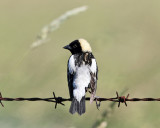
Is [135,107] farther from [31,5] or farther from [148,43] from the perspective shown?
[31,5]

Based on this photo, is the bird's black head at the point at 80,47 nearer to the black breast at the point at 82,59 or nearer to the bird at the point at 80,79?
the black breast at the point at 82,59

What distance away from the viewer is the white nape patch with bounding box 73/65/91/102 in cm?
572

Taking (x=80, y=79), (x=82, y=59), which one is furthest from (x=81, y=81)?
(x=82, y=59)

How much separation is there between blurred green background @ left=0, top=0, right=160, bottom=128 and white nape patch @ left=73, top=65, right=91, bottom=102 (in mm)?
417

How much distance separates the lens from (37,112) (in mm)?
7578

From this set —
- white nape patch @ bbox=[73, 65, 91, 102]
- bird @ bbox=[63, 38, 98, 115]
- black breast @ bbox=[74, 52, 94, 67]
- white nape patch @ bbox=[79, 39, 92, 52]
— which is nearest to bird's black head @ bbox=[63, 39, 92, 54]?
white nape patch @ bbox=[79, 39, 92, 52]

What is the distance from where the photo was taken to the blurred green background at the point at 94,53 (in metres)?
6.72

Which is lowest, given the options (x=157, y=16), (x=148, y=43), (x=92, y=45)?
(x=92, y=45)

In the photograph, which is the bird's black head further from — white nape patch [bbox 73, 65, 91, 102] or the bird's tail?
the bird's tail

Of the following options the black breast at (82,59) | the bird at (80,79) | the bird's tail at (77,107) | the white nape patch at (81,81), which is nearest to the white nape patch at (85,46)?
the black breast at (82,59)

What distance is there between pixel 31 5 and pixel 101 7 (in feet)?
5.61

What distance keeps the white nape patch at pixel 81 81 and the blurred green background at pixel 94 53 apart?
1.37 feet

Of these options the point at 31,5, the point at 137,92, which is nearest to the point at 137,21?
the point at 31,5

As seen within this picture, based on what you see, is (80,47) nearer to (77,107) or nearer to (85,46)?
(85,46)
